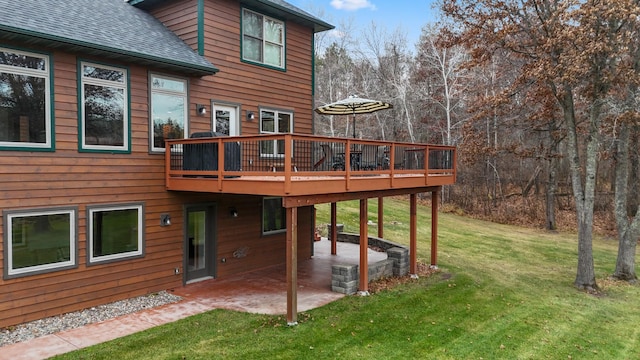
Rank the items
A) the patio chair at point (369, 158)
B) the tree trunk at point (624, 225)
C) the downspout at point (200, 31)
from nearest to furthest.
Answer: the patio chair at point (369, 158)
the downspout at point (200, 31)
the tree trunk at point (624, 225)

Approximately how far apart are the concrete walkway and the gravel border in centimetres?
17

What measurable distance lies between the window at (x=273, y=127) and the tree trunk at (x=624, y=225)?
8573 mm

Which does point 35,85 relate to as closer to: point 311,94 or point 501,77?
point 311,94

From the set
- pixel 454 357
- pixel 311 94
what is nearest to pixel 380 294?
pixel 454 357

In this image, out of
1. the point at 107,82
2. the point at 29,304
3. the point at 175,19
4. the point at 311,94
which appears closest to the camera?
the point at 29,304

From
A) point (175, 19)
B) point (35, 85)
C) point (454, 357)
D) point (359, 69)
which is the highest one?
point (359, 69)

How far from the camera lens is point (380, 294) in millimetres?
8445

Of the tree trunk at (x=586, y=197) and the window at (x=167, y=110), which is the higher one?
the window at (x=167, y=110)

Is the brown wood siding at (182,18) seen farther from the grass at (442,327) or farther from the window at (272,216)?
the grass at (442,327)

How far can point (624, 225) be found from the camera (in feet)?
35.4

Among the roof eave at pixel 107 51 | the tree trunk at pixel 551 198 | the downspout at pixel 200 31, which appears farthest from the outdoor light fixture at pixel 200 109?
the tree trunk at pixel 551 198

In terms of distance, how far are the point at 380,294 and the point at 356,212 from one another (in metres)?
10.9

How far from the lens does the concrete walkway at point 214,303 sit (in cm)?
584

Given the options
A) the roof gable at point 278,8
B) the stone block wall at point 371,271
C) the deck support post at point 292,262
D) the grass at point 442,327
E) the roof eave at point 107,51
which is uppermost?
the roof gable at point 278,8
